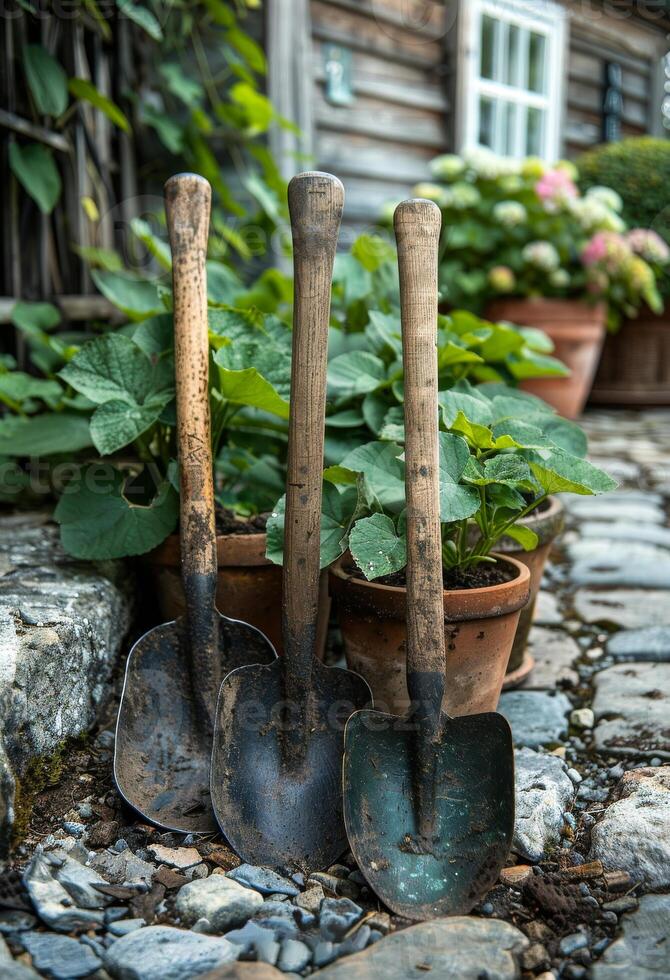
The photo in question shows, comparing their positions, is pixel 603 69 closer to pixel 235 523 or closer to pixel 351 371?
pixel 351 371

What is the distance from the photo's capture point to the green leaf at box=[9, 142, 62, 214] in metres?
2.32

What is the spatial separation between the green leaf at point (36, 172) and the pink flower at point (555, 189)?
8.11 feet

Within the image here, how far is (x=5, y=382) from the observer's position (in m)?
1.90

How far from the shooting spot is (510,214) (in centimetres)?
408

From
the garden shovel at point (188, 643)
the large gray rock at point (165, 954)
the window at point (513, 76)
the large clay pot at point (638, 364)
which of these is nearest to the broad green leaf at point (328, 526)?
the garden shovel at point (188, 643)

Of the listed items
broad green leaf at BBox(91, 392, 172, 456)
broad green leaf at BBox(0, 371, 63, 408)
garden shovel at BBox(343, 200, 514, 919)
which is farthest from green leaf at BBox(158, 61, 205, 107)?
garden shovel at BBox(343, 200, 514, 919)

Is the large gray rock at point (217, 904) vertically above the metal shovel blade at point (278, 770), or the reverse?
the metal shovel blade at point (278, 770)

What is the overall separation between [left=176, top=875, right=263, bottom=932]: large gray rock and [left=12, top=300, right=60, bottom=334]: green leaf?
1540mm

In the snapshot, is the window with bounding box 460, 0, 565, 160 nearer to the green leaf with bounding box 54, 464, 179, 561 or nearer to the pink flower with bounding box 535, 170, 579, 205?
the pink flower with bounding box 535, 170, 579, 205

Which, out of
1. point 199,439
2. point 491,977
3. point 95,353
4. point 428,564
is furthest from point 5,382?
point 491,977

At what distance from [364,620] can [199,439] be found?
379 mm

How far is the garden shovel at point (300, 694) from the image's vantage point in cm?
120

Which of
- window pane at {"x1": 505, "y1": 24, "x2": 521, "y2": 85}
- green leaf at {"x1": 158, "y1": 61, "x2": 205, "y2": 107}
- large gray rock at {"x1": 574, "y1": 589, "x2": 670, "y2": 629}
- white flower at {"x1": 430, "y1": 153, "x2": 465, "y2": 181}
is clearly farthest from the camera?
window pane at {"x1": 505, "y1": 24, "x2": 521, "y2": 85}

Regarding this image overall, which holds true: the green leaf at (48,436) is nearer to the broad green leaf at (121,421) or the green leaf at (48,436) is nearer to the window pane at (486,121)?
the broad green leaf at (121,421)
